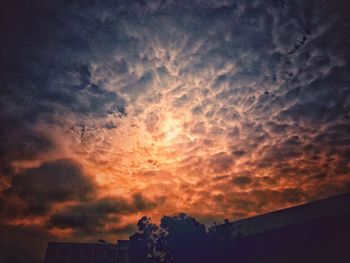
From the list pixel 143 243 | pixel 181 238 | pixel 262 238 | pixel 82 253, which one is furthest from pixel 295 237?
pixel 82 253

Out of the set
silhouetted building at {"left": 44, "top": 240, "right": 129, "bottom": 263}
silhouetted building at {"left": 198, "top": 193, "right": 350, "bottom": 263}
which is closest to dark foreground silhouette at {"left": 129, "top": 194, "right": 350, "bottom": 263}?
silhouetted building at {"left": 198, "top": 193, "right": 350, "bottom": 263}

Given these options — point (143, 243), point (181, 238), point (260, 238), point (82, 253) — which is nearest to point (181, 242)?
point (181, 238)

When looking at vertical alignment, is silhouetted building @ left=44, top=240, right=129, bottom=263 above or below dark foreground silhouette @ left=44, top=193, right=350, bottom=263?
above

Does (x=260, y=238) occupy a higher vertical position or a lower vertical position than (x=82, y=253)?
lower

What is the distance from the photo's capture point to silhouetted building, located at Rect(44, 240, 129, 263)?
3828 cm

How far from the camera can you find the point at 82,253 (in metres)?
38.6

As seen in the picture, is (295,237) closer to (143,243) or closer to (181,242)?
(181,242)

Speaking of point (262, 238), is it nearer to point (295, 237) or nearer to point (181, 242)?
point (295, 237)

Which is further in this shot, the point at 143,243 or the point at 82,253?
the point at 82,253

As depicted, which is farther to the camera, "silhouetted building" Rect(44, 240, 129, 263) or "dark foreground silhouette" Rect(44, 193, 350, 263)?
"silhouetted building" Rect(44, 240, 129, 263)

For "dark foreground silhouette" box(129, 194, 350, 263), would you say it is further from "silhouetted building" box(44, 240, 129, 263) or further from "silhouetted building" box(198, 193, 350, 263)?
"silhouetted building" box(44, 240, 129, 263)

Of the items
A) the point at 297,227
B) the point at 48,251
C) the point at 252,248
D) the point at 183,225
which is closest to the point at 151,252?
the point at 183,225

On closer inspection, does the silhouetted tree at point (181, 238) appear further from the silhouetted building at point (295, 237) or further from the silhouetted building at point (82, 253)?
the silhouetted building at point (82, 253)

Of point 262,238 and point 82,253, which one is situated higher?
point 82,253
